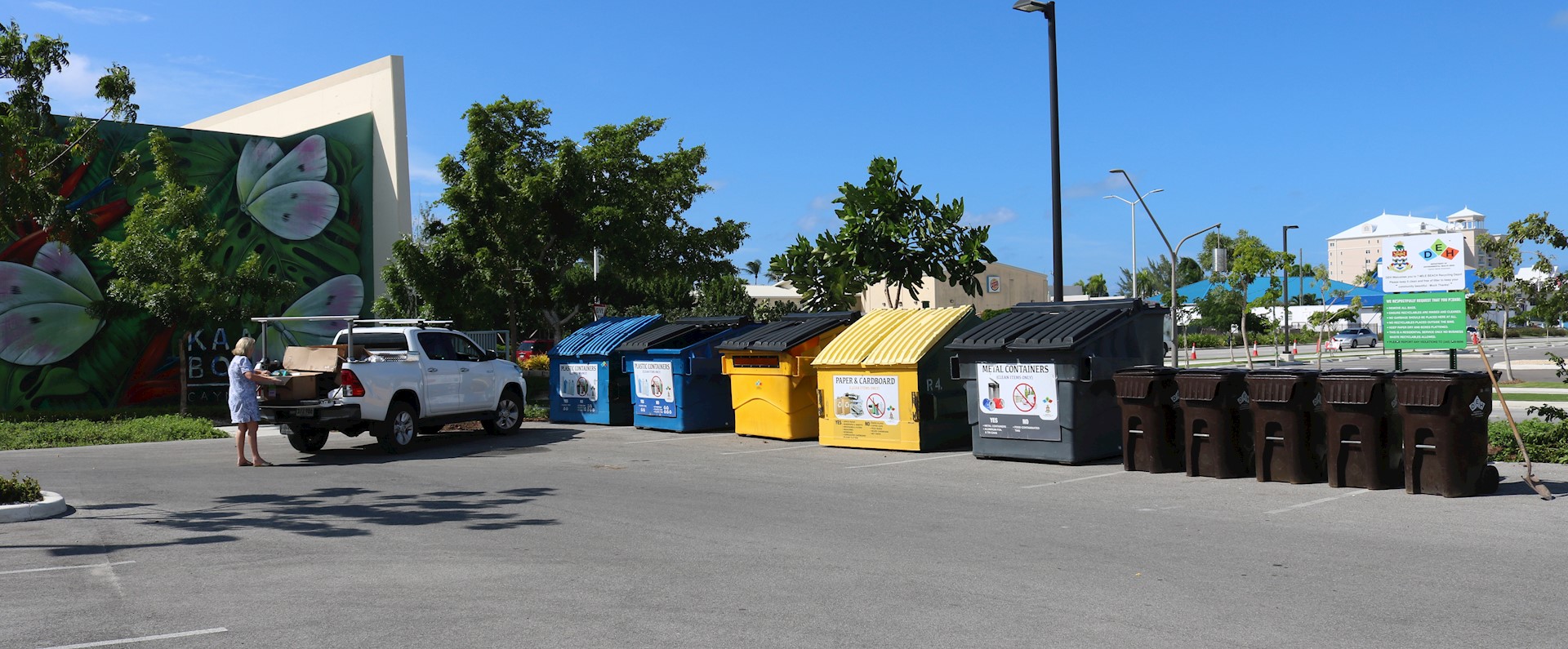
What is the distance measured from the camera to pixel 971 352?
13164 millimetres

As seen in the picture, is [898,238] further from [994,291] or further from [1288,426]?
[994,291]

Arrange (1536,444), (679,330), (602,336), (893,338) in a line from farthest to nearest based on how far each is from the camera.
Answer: (602,336), (679,330), (893,338), (1536,444)

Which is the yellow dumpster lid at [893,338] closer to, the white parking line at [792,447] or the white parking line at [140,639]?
the white parking line at [792,447]

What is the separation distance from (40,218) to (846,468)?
8256mm

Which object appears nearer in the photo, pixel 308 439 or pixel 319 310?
pixel 308 439

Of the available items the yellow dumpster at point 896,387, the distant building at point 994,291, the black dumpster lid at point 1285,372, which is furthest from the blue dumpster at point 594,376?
the distant building at point 994,291

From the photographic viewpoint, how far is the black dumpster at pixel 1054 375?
12148 millimetres

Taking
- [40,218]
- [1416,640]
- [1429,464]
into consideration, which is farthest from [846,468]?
[40,218]

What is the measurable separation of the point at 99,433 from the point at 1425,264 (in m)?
18.2

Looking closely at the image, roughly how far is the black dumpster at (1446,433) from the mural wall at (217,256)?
21071 millimetres

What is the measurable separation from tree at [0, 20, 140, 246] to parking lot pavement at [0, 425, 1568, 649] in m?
2.64

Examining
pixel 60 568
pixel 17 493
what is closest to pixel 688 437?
pixel 17 493

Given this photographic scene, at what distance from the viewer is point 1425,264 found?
12734 mm

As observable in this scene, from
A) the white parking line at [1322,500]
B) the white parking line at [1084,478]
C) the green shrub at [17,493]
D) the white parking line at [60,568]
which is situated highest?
the green shrub at [17,493]
